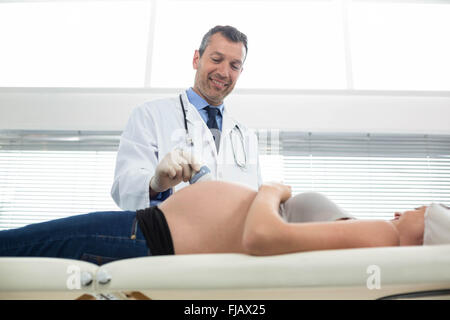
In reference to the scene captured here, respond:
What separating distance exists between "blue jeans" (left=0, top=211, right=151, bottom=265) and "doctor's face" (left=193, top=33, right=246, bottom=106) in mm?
1051

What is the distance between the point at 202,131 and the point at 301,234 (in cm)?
106

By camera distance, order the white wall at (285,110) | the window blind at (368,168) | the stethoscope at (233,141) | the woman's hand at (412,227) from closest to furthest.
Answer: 1. the woman's hand at (412,227)
2. the stethoscope at (233,141)
3. the white wall at (285,110)
4. the window blind at (368,168)

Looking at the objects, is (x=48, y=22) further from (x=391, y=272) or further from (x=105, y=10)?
(x=391, y=272)

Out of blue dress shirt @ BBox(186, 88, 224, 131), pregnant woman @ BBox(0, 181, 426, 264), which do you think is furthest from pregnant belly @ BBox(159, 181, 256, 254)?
blue dress shirt @ BBox(186, 88, 224, 131)

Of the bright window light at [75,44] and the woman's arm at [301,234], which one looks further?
the bright window light at [75,44]

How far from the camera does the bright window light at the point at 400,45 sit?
9.32ft

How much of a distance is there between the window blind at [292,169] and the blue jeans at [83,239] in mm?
2078

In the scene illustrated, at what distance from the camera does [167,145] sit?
5.45ft

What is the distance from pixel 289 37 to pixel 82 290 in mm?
2675

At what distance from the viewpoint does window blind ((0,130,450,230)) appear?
2.94 meters

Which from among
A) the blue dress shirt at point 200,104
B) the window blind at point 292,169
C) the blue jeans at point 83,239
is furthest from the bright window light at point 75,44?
the blue jeans at point 83,239

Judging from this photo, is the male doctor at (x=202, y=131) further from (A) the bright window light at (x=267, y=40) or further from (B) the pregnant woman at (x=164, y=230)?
(A) the bright window light at (x=267, y=40)

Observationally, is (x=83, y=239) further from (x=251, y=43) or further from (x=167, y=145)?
(x=251, y=43)

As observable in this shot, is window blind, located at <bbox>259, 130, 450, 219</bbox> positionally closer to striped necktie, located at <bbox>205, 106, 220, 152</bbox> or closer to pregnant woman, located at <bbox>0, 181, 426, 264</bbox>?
striped necktie, located at <bbox>205, 106, 220, 152</bbox>
